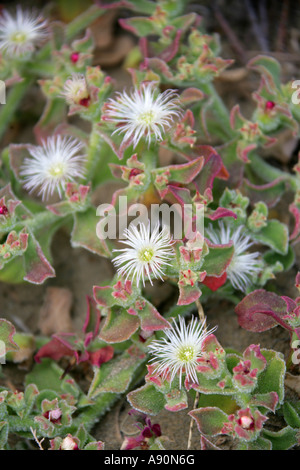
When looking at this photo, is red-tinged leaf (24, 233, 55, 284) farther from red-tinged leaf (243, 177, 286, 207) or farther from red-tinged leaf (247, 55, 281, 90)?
red-tinged leaf (247, 55, 281, 90)

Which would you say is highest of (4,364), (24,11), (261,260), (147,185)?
(24,11)

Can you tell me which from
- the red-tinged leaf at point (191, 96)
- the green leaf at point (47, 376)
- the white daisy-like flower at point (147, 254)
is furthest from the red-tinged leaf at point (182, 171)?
the green leaf at point (47, 376)

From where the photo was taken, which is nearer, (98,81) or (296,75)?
(98,81)

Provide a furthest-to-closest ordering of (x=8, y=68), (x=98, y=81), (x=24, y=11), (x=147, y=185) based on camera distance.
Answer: (x=24, y=11), (x=8, y=68), (x=98, y=81), (x=147, y=185)

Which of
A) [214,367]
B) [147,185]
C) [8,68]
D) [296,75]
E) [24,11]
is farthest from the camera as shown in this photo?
[24,11]

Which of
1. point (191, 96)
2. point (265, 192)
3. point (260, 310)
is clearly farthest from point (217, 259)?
point (191, 96)

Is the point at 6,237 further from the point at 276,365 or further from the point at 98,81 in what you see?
the point at 276,365

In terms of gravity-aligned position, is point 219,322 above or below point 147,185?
below

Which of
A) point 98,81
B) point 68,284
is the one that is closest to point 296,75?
point 98,81

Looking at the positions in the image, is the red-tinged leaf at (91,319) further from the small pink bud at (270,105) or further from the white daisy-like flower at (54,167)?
the small pink bud at (270,105)
